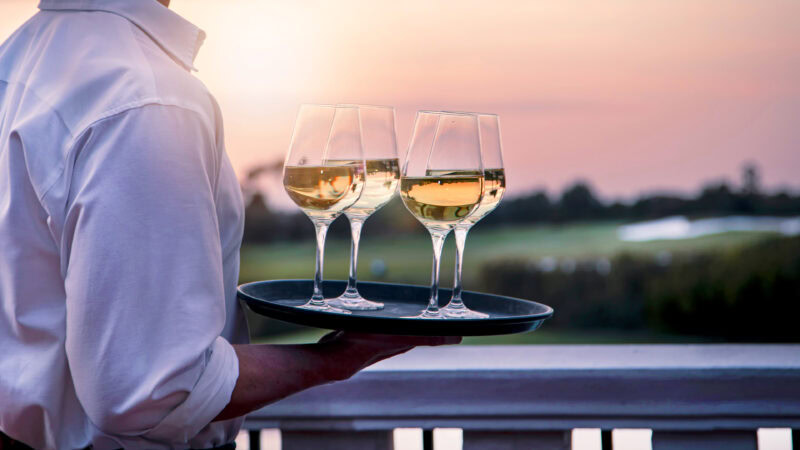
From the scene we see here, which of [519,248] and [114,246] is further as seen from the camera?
[519,248]

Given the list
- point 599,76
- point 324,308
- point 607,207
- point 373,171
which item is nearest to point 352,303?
point 324,308

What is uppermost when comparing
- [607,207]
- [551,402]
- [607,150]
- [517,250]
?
[607,150]

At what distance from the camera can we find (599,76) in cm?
1179

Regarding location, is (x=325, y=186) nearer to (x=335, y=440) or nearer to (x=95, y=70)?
(x=95, y=70)

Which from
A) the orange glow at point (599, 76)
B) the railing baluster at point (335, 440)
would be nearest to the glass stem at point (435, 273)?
the railing baluster at point (335, 440)

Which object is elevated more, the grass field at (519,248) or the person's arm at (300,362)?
the person's arm at (300,362)

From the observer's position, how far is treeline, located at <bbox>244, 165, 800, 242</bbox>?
29.8 ft

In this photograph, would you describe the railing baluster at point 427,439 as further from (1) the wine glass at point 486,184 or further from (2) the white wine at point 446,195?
(2) the white wine at point 446,195

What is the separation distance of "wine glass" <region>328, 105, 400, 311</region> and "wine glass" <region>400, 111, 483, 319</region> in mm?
41

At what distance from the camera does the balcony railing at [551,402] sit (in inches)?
45.9

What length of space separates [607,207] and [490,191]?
35.9ft

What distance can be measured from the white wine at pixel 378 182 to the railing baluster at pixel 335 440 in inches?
15.7

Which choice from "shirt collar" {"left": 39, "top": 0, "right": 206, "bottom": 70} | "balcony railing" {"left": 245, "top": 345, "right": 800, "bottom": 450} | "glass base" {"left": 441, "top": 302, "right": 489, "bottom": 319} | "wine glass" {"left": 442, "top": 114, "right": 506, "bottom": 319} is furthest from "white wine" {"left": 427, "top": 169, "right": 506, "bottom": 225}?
"shirt collar" {"left": 39, "top": 0, "right": 206, "bottom": 70}

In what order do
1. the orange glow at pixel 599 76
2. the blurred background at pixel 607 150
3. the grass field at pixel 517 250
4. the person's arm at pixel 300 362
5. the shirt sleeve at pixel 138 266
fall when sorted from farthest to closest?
the orange glow at pixel 599 76, the grass field at pixel 517 250, the blurred background at pixel 607 150, the person's arm at pixel 300 362, the shirt sleeve at pixel 138 266
